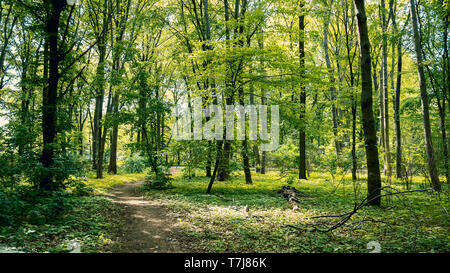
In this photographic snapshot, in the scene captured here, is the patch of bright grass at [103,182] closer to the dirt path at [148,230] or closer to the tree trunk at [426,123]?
the dirt path at [148,230]

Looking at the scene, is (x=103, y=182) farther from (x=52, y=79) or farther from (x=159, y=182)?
(x=52, y=79)

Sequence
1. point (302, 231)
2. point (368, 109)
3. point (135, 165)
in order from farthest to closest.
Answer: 1. point (135, 165)
2. point (368, 109)
3. point (302, 231)

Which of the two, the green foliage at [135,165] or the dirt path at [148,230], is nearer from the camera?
the dirt path at [148,230]

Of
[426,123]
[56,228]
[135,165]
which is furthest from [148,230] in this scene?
[135,165]

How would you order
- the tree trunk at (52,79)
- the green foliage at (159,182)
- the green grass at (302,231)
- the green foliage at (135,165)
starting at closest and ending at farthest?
the green grass at (302,231) < the tree trunk at (52,79) < the green foliage at (159,182) < the green foliage at (135,165)

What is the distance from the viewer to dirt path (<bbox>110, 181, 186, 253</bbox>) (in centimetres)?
466

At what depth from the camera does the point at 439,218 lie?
5758 mm

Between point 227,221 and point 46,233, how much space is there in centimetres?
399

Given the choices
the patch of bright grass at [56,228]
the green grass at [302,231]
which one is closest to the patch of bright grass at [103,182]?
the patch of bright grass at [56,228]

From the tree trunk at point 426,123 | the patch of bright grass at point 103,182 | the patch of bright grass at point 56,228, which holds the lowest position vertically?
the patch of bright grass at point 103,182

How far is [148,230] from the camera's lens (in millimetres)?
5699

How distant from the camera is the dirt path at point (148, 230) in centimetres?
466
